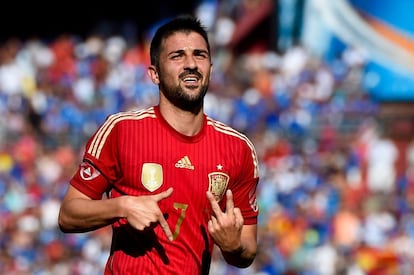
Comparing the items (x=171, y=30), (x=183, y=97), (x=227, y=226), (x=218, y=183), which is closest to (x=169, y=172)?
(x=218, y=183)

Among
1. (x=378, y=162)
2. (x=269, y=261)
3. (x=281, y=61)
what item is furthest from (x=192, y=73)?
(x=281, y=61)

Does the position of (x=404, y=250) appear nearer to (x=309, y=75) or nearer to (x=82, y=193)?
(x=309, y=75)

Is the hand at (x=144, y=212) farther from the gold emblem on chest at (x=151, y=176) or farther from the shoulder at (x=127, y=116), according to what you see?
the shoulder at (x=127, y=116)

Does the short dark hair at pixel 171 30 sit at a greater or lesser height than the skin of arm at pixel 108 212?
greater

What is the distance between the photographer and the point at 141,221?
3598 millimetres

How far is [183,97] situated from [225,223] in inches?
25.6

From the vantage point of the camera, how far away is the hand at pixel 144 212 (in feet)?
11.8

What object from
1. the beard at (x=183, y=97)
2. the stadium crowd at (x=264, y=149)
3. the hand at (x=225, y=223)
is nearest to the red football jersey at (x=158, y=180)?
the beard at (x=183, y=97)

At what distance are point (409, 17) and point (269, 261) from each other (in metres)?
7.13

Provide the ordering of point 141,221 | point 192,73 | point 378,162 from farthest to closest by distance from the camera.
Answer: point 378,162 < point 192,73 < point 141,221

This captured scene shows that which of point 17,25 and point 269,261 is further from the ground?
point 17,25

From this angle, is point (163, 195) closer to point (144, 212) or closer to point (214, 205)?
point (144, 212)

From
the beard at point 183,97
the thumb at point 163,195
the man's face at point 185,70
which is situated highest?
the man's face at point 185,70

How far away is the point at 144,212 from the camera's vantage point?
3.61 metres
